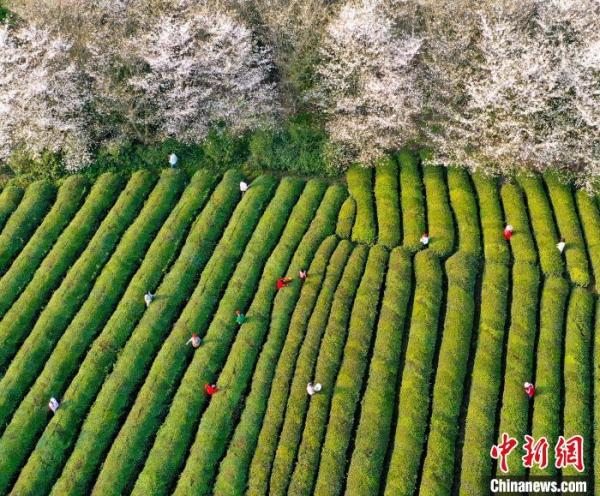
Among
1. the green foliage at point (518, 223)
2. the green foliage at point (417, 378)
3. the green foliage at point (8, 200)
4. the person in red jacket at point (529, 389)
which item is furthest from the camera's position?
the green foliage at point (8, 200)

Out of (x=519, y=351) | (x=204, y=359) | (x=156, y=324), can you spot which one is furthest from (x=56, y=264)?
(x=519, y=351)

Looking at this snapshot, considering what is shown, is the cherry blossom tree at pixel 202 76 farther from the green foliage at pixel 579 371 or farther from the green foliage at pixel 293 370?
the green foliage at pixel 579 371

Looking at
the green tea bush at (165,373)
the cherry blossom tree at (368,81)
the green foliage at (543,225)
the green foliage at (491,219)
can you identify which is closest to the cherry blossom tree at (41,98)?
the green tea bush at (165,373)

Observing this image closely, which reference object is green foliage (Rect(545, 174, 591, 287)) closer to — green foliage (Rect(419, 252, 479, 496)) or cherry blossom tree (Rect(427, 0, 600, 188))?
cherry blossom tree (Rect(427, 0, 600, 188))

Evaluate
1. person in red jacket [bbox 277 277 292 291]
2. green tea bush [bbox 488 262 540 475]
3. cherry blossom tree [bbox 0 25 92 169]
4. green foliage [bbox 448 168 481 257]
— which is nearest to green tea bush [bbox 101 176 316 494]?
person in red jacket [bbox 277 277 292 291]

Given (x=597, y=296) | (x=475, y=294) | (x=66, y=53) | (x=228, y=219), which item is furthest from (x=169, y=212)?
(x=597, y=296)

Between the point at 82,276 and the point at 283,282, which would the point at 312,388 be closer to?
the point at 283,282

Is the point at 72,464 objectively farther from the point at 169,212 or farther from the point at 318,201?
the point at 318,201
